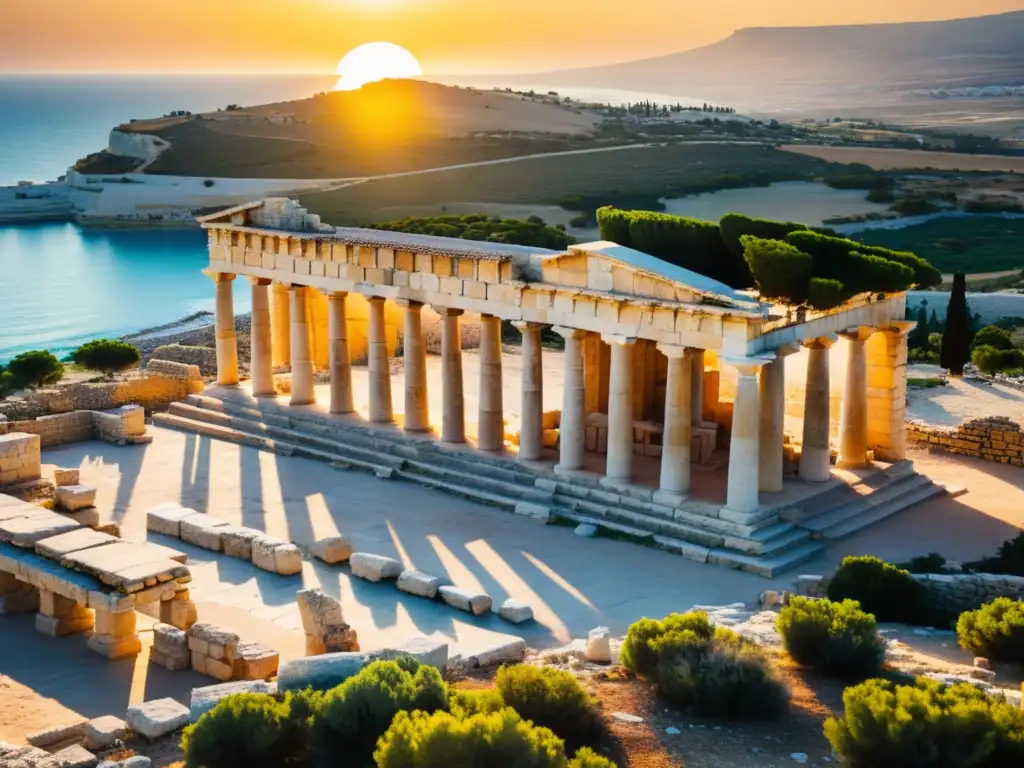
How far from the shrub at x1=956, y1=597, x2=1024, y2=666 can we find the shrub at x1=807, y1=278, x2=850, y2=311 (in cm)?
774

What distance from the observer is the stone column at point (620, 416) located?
23469mm

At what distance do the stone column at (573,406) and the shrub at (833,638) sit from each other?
9.63 meters

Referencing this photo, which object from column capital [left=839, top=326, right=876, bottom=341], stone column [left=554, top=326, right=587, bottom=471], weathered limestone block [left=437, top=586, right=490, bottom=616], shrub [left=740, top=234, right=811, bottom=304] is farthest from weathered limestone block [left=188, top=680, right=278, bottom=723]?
column capital [left=839, top=326, right=876, bottom=341]

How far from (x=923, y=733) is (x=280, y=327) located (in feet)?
82.8

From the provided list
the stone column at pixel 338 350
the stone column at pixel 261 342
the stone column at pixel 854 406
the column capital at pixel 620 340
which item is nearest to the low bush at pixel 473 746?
the column capital at pixel 620 340

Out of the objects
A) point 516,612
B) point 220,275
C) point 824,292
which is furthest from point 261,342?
point 824,292

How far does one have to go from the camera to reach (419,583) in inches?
796

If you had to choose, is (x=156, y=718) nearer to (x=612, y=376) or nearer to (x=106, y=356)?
(x=612, y=376)

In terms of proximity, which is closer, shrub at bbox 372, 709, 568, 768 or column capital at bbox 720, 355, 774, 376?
shrub at bbox 372, 709, 568, 768

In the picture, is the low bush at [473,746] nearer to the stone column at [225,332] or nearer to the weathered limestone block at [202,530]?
the weathered limestone block at [202,530]

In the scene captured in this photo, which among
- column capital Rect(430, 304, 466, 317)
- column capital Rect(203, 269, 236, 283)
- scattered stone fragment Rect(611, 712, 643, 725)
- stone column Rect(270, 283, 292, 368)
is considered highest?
column capital Rect(203, 269, 236, 283)

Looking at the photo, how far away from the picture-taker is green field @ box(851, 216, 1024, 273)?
64.9 meters

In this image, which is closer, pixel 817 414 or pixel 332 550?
pixel 332 550

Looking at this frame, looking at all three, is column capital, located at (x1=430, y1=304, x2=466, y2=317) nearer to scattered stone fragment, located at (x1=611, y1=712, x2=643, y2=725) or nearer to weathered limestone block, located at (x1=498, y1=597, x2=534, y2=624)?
weathered limestone block, located at (x1=498, y1=597, x2=534, y2=624)
